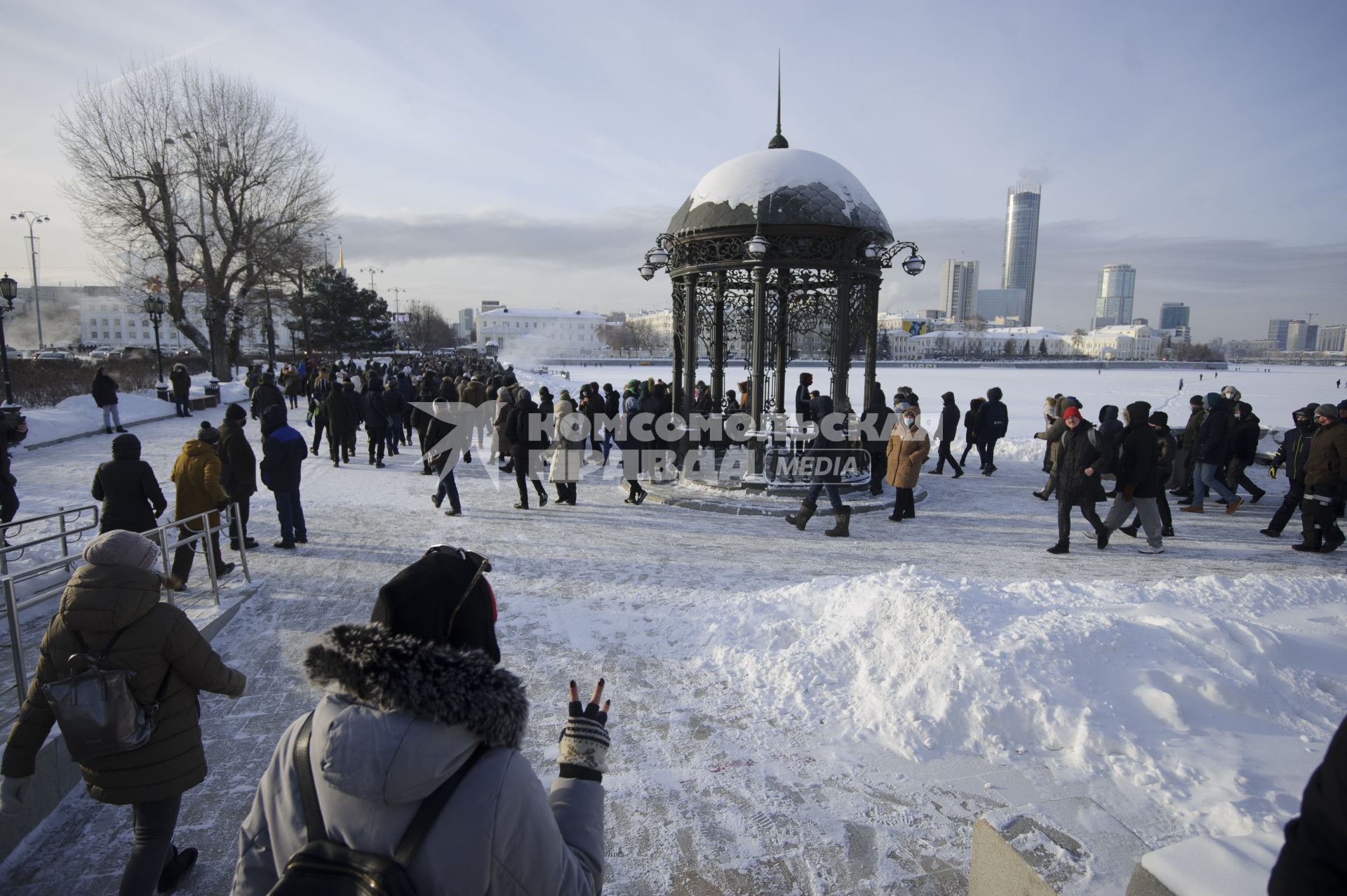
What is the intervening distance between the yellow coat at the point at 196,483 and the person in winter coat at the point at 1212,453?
37.8 ft

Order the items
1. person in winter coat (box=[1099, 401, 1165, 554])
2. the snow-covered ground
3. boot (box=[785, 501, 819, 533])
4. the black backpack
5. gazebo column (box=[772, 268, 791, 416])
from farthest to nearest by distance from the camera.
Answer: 1. gazebo column (box=[772, 268, 791, 416])
2. boot (box=[785, 501, 819, 533])
3. person in winter coat (box=[1099, 401, 1165, 554])
4. the snow-covered ground
5. the black backpack

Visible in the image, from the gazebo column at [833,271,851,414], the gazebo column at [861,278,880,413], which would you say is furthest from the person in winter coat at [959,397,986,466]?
the gazebo column at [833,271,851,414]

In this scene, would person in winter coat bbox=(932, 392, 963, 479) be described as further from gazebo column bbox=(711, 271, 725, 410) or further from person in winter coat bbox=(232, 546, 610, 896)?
person in winter coat bbox=(232, 546, 610, 896)

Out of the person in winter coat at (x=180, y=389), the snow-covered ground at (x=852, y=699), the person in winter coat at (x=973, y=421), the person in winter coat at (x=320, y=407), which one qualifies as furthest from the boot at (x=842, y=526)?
the person in winter coat at (x=180, y=389)

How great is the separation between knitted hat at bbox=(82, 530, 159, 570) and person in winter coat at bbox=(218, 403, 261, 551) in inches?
187

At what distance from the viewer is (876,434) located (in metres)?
10.2

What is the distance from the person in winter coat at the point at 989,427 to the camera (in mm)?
12719

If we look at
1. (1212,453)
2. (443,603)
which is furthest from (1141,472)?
(443,603)

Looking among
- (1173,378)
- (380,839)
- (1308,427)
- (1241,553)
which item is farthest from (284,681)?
(1173,378)

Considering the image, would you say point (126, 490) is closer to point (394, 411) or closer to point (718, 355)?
point (394, 411)

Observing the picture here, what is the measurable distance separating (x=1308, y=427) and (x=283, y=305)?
43727 millimetres

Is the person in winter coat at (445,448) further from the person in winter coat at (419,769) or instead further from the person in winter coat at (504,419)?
the person in winter coat at (419,769)

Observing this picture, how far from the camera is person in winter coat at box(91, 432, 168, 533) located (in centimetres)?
539

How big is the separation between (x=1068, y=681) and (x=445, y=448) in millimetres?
8509
